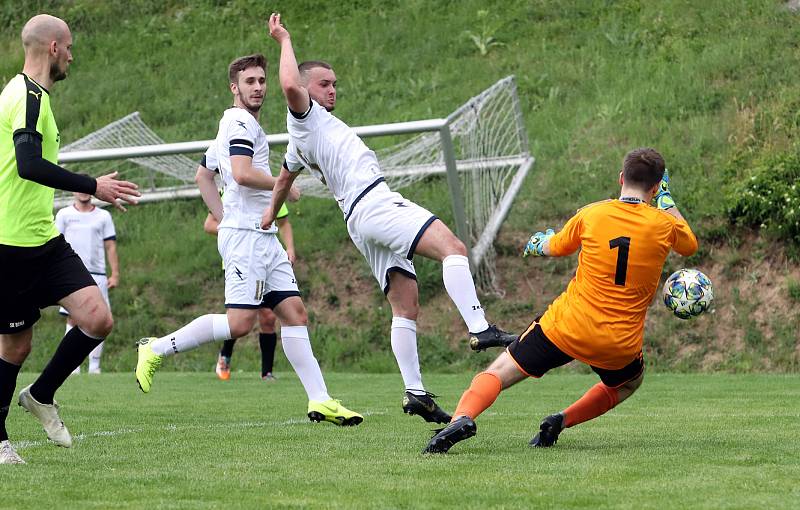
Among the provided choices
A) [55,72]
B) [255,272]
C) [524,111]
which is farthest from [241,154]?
[524,111]

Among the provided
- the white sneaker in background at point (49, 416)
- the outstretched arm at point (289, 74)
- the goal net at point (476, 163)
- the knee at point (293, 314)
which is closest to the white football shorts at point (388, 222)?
the outstretched arm at point (289, 74)

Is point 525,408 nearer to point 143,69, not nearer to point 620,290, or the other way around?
point 620,290

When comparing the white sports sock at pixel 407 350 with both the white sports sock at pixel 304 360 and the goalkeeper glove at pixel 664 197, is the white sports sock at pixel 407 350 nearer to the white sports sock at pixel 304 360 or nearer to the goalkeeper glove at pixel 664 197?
the white sports sock at pixel 304 360

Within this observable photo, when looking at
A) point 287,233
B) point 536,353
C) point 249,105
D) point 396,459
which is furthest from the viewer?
point 287,233

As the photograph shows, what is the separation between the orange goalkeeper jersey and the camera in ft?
19.5

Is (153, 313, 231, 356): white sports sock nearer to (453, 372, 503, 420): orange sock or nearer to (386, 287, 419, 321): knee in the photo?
(386, 287, 419, 321): knee

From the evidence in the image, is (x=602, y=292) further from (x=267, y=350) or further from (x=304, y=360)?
(x=267, y=350)

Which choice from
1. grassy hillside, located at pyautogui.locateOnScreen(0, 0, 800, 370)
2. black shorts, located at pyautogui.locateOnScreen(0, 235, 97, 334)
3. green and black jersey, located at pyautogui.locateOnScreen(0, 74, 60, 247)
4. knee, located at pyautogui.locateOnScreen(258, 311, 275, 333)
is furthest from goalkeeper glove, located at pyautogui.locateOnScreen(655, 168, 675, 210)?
grassy hillside, located at pyautogui.locateOnScreen(0, 0, 800, 370)

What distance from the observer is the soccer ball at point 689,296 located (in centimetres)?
630

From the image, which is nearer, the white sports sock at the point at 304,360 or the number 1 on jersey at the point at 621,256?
the number 1 on jersey at the point at 621,256

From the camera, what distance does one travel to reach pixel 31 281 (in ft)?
19.7

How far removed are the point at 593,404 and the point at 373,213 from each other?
1721mm

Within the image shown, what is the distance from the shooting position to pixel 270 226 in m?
8.40

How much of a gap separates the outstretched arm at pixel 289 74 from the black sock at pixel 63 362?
1800 mm
